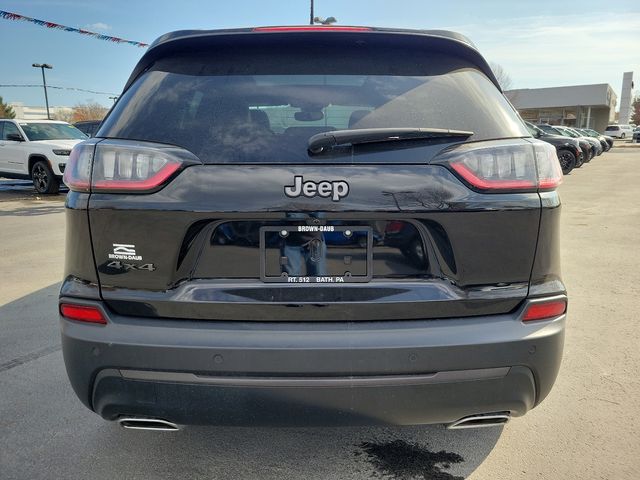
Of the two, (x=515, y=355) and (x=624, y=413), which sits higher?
(x=515, y=355)

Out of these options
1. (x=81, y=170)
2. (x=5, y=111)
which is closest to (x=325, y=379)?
(x=81, y=170)

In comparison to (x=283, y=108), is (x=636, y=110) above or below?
above

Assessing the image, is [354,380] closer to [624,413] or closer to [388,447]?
[388,447]

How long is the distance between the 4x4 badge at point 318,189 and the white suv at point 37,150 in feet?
42.2

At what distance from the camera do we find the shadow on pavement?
7.74 ft

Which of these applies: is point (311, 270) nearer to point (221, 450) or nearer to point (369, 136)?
point (369, 136)

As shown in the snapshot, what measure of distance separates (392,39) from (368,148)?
1.89ft

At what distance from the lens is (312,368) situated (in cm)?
180

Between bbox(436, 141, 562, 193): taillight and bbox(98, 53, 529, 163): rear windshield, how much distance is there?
9cm

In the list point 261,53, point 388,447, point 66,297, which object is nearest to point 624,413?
point 388,447

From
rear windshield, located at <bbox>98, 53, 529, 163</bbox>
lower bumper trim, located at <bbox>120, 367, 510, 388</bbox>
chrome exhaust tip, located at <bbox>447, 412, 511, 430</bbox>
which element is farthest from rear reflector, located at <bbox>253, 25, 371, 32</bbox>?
chrome exhaust tip, located at <bbox>447, 412, 511, 430</bbox>

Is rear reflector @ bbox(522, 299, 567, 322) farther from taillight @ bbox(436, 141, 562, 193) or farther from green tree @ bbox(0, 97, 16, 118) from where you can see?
green tree @ bbox(0, 97, 16, 118)

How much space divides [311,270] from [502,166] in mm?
809

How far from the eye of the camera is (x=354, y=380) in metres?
1.82
